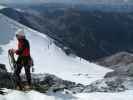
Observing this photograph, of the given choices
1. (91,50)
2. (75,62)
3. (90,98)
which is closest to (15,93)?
(90,98)

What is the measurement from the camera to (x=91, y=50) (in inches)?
7810

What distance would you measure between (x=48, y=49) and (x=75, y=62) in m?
9.71

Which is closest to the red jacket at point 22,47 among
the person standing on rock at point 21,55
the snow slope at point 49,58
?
the person standing on rock at point 21,55

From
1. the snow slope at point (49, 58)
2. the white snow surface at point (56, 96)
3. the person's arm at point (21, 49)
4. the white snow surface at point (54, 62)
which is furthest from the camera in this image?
the snow slope at point (49, 58)

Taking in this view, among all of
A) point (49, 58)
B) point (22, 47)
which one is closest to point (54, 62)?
point (49, 58)

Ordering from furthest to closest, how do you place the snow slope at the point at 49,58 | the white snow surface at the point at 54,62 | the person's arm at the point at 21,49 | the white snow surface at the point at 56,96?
the snow slope at the point at 49,58, the white snow surface at the point at 54,62, the person's arm at the point at 21,49, the white snow surface at the point at 56,96

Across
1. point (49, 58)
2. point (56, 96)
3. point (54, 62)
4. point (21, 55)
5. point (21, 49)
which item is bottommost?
point (54, 62)

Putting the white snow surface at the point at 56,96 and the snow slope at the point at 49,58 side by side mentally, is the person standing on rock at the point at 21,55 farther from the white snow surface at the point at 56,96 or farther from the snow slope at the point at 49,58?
the snow slope at the point at 49,58

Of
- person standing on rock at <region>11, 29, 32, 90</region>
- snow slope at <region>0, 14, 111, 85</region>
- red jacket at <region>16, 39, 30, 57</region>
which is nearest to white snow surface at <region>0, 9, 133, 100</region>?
snow slope at <region>0, 14, 111, 85</region>

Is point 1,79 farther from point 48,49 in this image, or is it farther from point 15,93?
point 48,49

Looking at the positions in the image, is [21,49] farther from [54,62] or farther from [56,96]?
[54,62]

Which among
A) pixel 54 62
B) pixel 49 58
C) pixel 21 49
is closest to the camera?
pixel 21 49

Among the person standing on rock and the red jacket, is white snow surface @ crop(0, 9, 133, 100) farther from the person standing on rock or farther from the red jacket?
the red jacket

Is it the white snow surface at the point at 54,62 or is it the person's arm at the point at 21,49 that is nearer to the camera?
the person's arm at the point at 21,49
